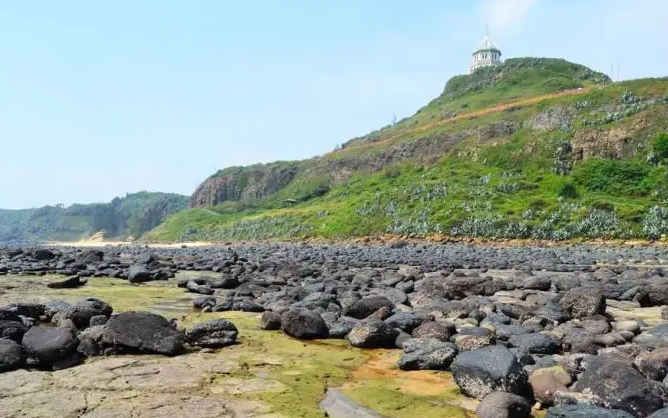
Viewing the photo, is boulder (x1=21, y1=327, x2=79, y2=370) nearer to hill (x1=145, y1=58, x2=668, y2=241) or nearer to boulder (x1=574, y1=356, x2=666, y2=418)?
boulder (x1=574, y1=356, x2=666, y2=418)

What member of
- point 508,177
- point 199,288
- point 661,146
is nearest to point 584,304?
point 199,288

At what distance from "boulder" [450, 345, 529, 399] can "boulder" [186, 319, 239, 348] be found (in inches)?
138

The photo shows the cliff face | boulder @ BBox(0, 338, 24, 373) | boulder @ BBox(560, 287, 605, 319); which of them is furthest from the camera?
the cliff face

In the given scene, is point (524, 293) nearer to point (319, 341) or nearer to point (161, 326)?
point (319, 341)

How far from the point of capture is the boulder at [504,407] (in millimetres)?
5145

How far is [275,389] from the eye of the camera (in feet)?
19.7

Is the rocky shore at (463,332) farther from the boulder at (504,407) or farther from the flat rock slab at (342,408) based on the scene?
the flat rock slab at (342,408)

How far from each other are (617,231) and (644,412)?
36.1 m

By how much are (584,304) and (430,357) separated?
454cm

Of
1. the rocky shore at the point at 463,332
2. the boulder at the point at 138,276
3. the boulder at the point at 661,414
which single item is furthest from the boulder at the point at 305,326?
the boulder at the point at 138,276

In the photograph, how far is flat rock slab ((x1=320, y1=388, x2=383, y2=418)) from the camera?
5289mm

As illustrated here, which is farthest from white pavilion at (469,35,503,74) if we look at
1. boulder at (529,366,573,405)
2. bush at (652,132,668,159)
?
boulder at (529,366,573,405)

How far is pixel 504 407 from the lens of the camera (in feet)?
17.0

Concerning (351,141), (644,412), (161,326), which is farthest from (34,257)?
(351,141)
